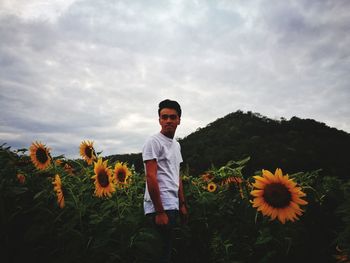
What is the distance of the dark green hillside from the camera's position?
58.4ft

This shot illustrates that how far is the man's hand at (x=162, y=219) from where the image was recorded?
225cm

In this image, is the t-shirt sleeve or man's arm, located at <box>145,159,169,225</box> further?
the t-shirt sleeve

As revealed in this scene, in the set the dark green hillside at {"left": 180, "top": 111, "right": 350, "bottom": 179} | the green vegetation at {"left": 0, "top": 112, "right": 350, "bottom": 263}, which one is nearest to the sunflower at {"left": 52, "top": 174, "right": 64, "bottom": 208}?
the green vegetation at {"left": 0, "top": 112, "right": 350, "bottom": 263}

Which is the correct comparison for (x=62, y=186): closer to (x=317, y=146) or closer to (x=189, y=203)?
(x=189, y=203)

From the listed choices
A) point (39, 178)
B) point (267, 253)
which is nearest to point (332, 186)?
point (267, 253)

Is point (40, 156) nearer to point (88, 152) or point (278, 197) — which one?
point (88, 152)

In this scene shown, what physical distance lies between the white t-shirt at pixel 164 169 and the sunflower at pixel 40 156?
1.05 m

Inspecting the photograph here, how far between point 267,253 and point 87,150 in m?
2.07

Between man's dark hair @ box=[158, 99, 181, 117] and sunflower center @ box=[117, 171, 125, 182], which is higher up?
man's dark hair @ box=[158, 99, 181, 117]

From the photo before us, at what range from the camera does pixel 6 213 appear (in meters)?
2.02

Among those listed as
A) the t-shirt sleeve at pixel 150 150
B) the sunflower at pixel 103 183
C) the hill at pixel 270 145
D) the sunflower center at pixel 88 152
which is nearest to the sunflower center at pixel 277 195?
the t-shirt sleeve at pixel 150 150

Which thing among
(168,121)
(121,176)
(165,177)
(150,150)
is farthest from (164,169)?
(121,176)

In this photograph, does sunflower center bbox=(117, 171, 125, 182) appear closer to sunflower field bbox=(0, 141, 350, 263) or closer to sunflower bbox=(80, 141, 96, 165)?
sunflower field bbox=(0, 141, 350, 263)

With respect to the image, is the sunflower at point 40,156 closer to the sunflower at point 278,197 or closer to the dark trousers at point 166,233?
the dark trousers at point 166,233
